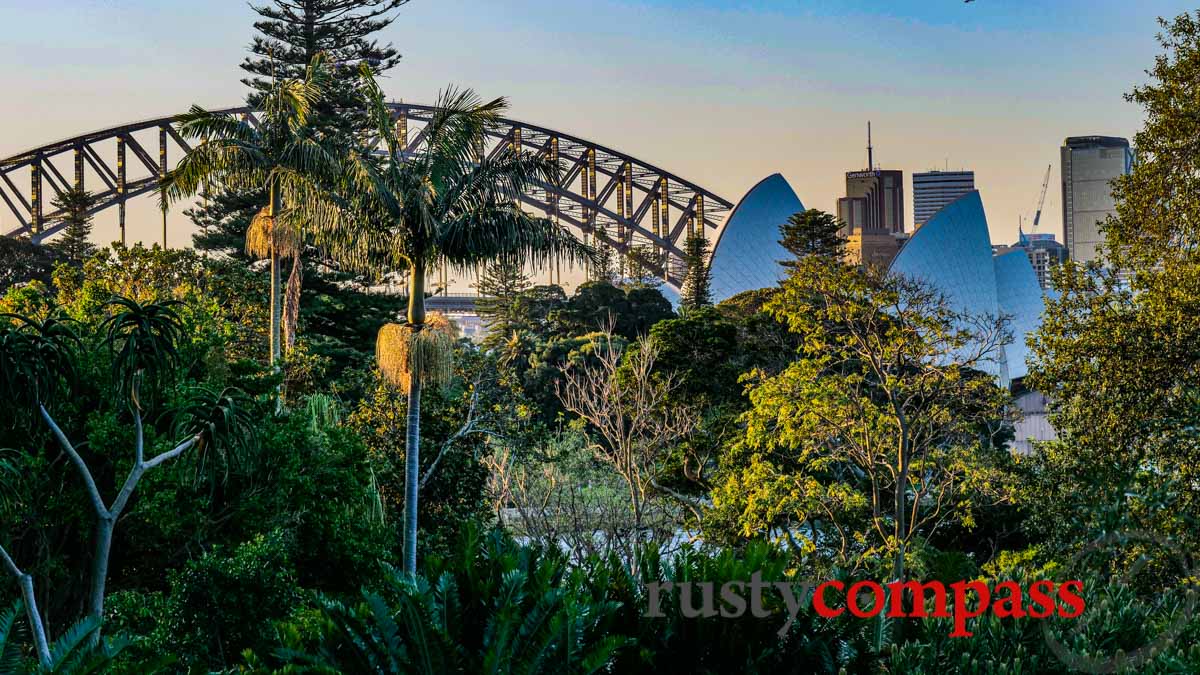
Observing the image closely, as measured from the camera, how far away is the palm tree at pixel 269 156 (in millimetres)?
17312

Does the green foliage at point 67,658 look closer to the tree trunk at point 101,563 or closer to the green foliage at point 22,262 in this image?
the tree trunk at point 101,563

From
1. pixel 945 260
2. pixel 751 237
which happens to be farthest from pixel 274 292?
pixel 751 237

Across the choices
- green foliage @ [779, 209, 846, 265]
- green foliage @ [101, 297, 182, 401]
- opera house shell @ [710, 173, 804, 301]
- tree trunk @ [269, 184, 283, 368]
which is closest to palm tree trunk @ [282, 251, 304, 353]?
tree trunk @ [269, 184, 283, 368]

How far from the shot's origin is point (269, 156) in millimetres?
19609

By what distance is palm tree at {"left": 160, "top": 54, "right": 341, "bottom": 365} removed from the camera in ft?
56.8

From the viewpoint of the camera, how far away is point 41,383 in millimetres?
8797

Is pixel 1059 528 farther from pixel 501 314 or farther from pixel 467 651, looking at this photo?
pixel 501 314

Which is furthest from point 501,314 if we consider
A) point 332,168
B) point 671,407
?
point 332,168

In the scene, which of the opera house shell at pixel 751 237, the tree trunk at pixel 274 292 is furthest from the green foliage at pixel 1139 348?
the opera house shell at pixel 751 237

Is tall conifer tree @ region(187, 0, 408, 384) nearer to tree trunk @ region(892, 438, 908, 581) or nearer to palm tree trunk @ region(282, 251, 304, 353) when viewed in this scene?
palm tree trunk @ region(282, 251, 304, 353)

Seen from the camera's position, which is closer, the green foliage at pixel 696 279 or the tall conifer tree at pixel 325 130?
the tall conifer tree at pixel 325 130

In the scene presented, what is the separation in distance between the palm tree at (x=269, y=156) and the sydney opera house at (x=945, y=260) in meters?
29.9

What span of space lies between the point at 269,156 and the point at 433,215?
632 centimetres

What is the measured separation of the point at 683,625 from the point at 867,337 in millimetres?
9047
